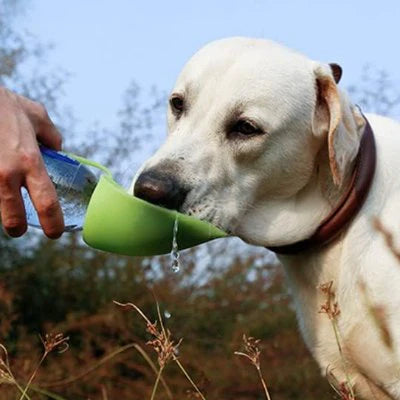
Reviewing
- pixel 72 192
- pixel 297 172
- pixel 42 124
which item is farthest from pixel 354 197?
pixel 42 124

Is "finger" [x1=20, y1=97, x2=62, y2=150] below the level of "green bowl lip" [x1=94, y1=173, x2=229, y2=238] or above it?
above

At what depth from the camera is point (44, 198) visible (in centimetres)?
256

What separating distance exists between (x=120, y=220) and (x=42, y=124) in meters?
0.34

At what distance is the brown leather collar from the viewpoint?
11.5 feet

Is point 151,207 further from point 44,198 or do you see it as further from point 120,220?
point 44,198

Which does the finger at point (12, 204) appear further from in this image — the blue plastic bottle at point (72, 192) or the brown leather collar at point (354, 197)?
the brown leather collar at point (354, 197)

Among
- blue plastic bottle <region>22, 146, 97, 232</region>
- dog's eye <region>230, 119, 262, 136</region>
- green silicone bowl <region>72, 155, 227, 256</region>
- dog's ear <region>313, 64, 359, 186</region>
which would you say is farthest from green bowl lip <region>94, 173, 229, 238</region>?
dog's ear <region>313, 64, 359, 186</region>

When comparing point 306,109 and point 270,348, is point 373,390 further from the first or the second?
point 270,348

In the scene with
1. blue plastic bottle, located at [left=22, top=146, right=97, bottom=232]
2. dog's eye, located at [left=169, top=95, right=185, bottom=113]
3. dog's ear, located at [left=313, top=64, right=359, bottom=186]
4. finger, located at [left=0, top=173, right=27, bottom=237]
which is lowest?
blue plastic bottle, located at [left=22, top=146, right=97, bottom=232]

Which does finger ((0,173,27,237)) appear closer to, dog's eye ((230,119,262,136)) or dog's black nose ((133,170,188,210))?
dog's black nose ((133,170,188,210))

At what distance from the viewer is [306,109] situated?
3508 mm

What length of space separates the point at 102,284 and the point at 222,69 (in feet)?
13.5

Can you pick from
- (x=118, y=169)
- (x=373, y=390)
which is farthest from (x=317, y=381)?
(x=373, y=390)

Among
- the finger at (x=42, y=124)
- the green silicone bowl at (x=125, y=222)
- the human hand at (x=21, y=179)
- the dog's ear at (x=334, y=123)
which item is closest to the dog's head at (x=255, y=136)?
the dog's ear at (x=334, y=123)
